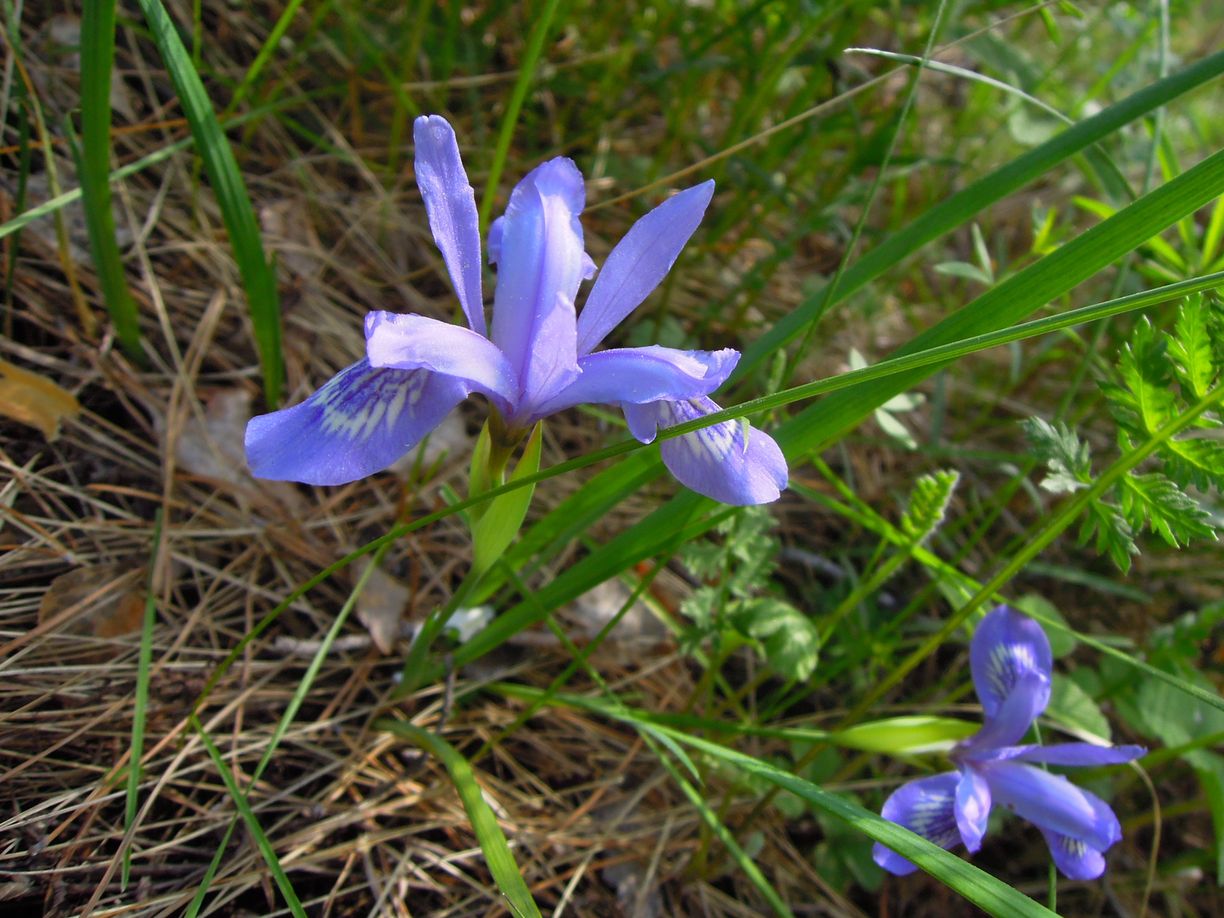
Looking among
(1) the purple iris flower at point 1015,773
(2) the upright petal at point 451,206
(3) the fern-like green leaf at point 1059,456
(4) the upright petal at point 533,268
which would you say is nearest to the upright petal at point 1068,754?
(1) the purple iris flower at point 1015,773

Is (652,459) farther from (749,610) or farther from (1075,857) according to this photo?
(1075,857)

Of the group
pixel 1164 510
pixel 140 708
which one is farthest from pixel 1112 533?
pixel 140 708

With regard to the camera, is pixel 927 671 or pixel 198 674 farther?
pixel 927 671

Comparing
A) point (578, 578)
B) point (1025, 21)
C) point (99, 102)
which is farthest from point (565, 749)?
point (1025, 21)

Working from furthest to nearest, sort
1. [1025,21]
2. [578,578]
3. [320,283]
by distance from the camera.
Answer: [1025,21], [320,283], [578,578]

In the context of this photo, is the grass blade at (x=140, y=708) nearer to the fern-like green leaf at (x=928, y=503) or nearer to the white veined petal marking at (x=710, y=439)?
the white veined petal marking at (x=710, y=439)

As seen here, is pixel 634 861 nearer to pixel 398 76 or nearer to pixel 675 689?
pixel 675 689

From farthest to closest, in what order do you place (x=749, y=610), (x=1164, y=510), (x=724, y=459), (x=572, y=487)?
(x=572, y=487) < (x=749, y=610) < (x=1164, y=510) < (x=724, y=459)
